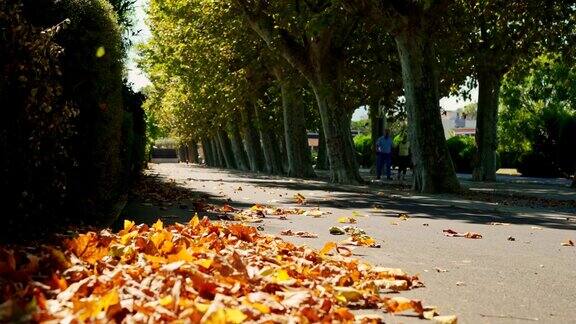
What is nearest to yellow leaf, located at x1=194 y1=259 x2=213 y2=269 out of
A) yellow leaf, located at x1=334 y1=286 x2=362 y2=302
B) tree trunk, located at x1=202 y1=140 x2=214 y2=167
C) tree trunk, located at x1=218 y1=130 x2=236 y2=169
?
yellow leaf, located at x1=334 y1=286 x2=362 y2=302

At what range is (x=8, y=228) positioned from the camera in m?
6.14

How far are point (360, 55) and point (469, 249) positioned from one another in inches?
843

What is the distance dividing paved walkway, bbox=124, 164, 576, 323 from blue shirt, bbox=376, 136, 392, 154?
12.4 metres

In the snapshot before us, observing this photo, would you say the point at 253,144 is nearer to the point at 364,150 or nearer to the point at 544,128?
the point at 364,150

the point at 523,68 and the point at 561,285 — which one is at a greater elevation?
the point at 523,68

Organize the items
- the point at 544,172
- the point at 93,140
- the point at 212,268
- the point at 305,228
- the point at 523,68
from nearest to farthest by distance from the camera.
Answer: the point at 212,268
the point at 93,140
the point at 305,228
the point at 523,68
the point at 544,172

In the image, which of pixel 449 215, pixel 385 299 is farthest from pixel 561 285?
pixel 449 215

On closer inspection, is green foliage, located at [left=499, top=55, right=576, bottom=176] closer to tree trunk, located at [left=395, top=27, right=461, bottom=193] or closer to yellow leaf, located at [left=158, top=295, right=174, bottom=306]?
tree trunk, located at [left=395, top=27, right=461, bottom=193]

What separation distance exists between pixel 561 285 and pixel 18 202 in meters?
4.47

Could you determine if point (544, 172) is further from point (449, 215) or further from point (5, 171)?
point (5, 171)

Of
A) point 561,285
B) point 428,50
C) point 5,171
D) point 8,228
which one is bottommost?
point 561,285

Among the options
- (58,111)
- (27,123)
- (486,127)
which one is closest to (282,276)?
(27,123)

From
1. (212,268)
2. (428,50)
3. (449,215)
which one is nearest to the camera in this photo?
(212,268)

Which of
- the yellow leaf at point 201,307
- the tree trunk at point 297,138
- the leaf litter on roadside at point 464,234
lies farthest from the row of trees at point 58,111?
the tree trunk at point 297,138
